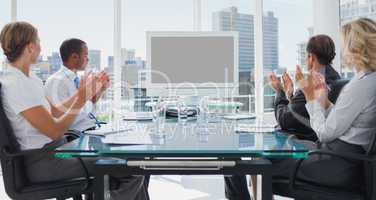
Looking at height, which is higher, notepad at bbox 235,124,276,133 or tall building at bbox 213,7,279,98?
tall building at bbox 213,7,279,98

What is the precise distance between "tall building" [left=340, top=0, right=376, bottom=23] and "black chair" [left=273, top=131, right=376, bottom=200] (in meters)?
2.71

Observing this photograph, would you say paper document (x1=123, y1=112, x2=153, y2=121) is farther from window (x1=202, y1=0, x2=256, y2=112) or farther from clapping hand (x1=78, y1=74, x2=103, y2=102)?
window (x1=202, y1=0, x2=256, y2=112)

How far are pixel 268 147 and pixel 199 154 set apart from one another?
0.29 meters

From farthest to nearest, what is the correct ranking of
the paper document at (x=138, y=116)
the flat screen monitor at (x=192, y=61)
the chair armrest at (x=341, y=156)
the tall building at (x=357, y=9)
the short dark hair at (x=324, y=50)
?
the tall building at (x=357, y=9) < the paper document at (x=138, y=116) < the flat screen monitor at (x=192, y=61) < the short dark hair at (x=324, y=50) < the chair armrest at (x=341, y=156)

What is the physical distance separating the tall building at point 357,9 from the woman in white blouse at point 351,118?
2.39 m

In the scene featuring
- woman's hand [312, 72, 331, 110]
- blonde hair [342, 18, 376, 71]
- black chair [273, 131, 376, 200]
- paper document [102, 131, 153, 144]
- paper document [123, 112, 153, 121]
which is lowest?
black chair [273, 131, 376, 200]

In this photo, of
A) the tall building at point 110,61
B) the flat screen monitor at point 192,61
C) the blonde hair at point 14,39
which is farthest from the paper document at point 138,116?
the tall building at point 110,61

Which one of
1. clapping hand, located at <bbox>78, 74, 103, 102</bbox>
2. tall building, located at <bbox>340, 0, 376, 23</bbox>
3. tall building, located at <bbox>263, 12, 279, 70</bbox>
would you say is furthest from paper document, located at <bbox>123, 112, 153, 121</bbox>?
tall building, located at <bbox>340, 0, 376, 23</bbox>

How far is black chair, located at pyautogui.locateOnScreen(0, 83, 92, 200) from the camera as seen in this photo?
1675 millimetres

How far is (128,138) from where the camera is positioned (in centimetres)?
170

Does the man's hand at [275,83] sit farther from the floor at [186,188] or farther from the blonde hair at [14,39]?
the blonde hair at [14,39]

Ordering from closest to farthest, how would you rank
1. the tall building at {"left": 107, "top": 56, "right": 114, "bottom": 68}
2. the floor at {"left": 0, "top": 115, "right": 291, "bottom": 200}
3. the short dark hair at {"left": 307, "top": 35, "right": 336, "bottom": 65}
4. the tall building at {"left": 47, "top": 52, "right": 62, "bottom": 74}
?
the short dark hair at {"left": 307, "top": 35, "right": 336, "bottom": 65}, the floor at {"left": 0, "top": 115, "right": 291, "bottom": 200}, the tall building at {"left": 47, "top": 52, "right": 62, "bottom": 74}, the tall building at {"left": 107, "top": 56, "right": 114, "bottom": 68}

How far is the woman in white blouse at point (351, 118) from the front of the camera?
162 centimetres

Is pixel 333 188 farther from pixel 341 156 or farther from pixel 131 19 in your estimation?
pixel 131 19
